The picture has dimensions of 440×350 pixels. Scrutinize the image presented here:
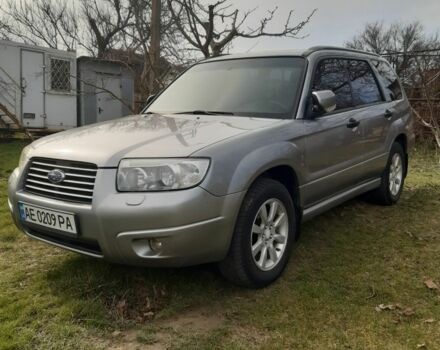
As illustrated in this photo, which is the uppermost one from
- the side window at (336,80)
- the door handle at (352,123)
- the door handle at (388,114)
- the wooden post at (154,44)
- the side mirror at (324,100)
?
the wooden post at (154,44)

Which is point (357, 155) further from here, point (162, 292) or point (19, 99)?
point (19, 99)

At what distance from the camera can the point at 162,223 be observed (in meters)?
2.63

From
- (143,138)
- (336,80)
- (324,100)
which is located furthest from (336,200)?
(143,138)

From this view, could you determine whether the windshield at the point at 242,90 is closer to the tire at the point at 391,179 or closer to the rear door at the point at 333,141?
the rear door at the point at 333,141

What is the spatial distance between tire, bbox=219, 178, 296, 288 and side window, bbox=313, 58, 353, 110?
117 cm

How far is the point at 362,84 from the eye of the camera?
15.9 ft

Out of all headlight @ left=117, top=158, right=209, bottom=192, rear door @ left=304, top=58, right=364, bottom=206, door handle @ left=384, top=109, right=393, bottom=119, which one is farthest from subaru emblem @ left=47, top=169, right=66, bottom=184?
door handle @ left=384, top=109, right=393, bottom=119

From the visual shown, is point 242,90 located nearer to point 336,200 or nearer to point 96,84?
point 336,200

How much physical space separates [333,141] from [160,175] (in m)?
1.81

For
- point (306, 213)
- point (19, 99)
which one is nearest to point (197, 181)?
point (306, 213)

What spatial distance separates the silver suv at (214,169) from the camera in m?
2.69

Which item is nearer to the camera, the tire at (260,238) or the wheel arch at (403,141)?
the tire at (260,238)

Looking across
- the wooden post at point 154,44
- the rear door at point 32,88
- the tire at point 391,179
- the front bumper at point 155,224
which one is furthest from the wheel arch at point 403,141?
the rear door at point 32,88

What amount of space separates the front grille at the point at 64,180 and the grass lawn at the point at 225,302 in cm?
72
